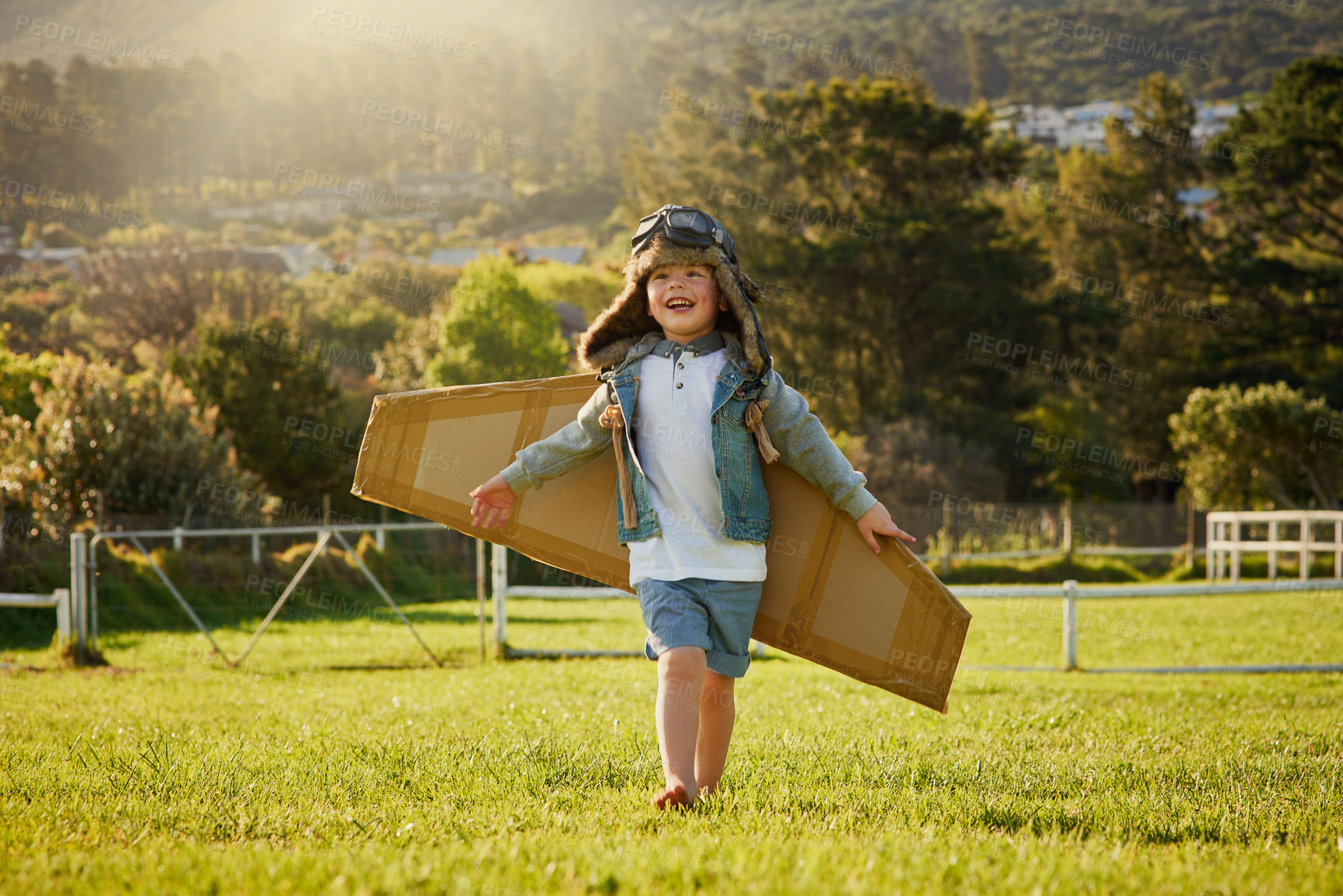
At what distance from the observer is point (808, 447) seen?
13.4 ft

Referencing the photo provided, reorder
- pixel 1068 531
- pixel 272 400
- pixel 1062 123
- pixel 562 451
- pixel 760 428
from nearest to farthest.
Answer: pixel 760 428, pixel 562 451, pixel 1068 531, pixel 272 400, pixel 1062 123

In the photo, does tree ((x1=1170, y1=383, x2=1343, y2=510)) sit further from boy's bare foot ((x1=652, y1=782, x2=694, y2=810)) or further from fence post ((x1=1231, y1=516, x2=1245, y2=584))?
boy's bare foot ((x1=652, y1=782, x2=694, y2=810))

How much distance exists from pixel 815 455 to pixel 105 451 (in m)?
18.7

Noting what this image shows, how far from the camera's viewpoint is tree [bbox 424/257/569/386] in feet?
151

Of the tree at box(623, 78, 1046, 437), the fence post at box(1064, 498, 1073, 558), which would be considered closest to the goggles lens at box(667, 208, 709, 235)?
the fence post at box(1064, 498, 1073, 558)

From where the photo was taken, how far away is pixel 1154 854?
3.11 m

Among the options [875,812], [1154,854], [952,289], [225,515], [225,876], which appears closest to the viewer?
[225,876]

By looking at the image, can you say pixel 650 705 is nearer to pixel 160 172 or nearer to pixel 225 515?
pixel 225 515

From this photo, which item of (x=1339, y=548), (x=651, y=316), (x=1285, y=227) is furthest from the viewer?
(x=1285, y=227)

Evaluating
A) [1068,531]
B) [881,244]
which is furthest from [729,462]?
[881,244]

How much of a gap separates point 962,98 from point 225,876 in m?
140

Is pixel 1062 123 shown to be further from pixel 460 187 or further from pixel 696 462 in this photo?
pixel 696 462

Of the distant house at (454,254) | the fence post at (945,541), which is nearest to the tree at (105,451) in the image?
the fence post at (945,541)

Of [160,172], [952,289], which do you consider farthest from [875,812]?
[160,172]
